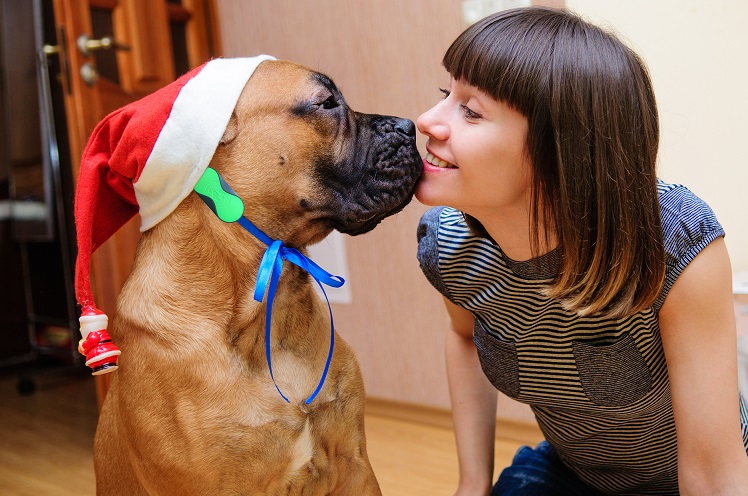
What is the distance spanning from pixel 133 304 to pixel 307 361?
289mm

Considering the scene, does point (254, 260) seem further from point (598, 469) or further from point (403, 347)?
point (403, 347)

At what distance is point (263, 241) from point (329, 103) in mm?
260

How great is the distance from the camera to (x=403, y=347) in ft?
9.07

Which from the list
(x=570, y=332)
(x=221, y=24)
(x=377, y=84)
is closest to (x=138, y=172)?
(x=570, y=332)

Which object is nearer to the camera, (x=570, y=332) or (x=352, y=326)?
(x=570, y=332)

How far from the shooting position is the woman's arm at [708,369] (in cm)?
115

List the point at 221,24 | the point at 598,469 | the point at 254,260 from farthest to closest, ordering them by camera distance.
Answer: the point at 221,24 < the point at 598,469 < the point at 254,260

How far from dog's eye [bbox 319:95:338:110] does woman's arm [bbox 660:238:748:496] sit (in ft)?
2.01

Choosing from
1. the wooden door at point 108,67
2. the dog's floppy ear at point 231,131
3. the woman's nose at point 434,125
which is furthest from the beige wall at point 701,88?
the wooden door at point 108,67

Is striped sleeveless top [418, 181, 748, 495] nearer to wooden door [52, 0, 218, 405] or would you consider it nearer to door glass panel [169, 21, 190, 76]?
wooden door [52, 0, 218, 405]

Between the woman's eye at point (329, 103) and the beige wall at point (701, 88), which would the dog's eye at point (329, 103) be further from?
the beige wall at point (701, 88)

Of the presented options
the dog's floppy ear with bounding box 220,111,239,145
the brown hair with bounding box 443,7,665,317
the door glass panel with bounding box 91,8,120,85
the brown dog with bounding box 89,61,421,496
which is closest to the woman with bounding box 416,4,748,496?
the brown hair with bounding box 443,7,665,317

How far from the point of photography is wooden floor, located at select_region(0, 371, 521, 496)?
7.47 feet

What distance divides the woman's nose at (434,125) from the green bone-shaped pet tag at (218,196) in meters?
0.31
